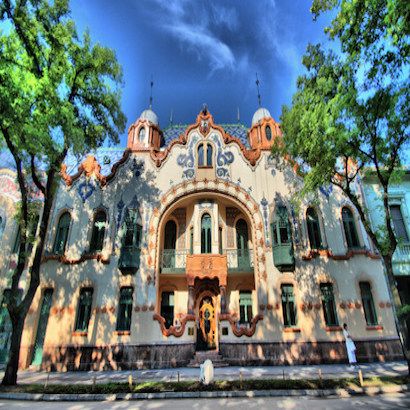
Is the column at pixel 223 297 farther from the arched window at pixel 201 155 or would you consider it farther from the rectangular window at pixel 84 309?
the arched window at pixel 201 155

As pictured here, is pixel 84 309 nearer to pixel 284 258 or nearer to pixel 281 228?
pixel 284 258

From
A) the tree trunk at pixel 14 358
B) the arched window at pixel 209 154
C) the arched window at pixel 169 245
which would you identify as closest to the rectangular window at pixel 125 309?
the arched window at pixel 169 245

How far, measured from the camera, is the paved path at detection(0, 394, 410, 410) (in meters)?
7.76

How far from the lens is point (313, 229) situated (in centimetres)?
1752

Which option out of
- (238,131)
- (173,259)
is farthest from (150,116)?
(173,259)

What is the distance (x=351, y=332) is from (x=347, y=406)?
8361 millimetres

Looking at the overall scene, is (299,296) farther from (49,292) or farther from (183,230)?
(49,292)

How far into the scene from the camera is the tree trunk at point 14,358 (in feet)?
34.1

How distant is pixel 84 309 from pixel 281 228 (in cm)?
1208

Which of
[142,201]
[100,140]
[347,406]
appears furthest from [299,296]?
[100,140]

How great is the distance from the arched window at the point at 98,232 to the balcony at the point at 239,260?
7.66m

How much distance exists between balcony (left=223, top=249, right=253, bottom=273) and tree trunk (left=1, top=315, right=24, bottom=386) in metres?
10.6

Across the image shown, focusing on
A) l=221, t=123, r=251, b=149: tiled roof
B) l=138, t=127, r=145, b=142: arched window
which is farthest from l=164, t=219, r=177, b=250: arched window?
l=221, t=123, r=251, b=149: tiled roof

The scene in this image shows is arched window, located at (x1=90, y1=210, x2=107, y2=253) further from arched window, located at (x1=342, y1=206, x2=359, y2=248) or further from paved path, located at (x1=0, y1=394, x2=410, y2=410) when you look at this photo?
arched window, located at (x1=342, y1=206, x2=359, y2=248)
